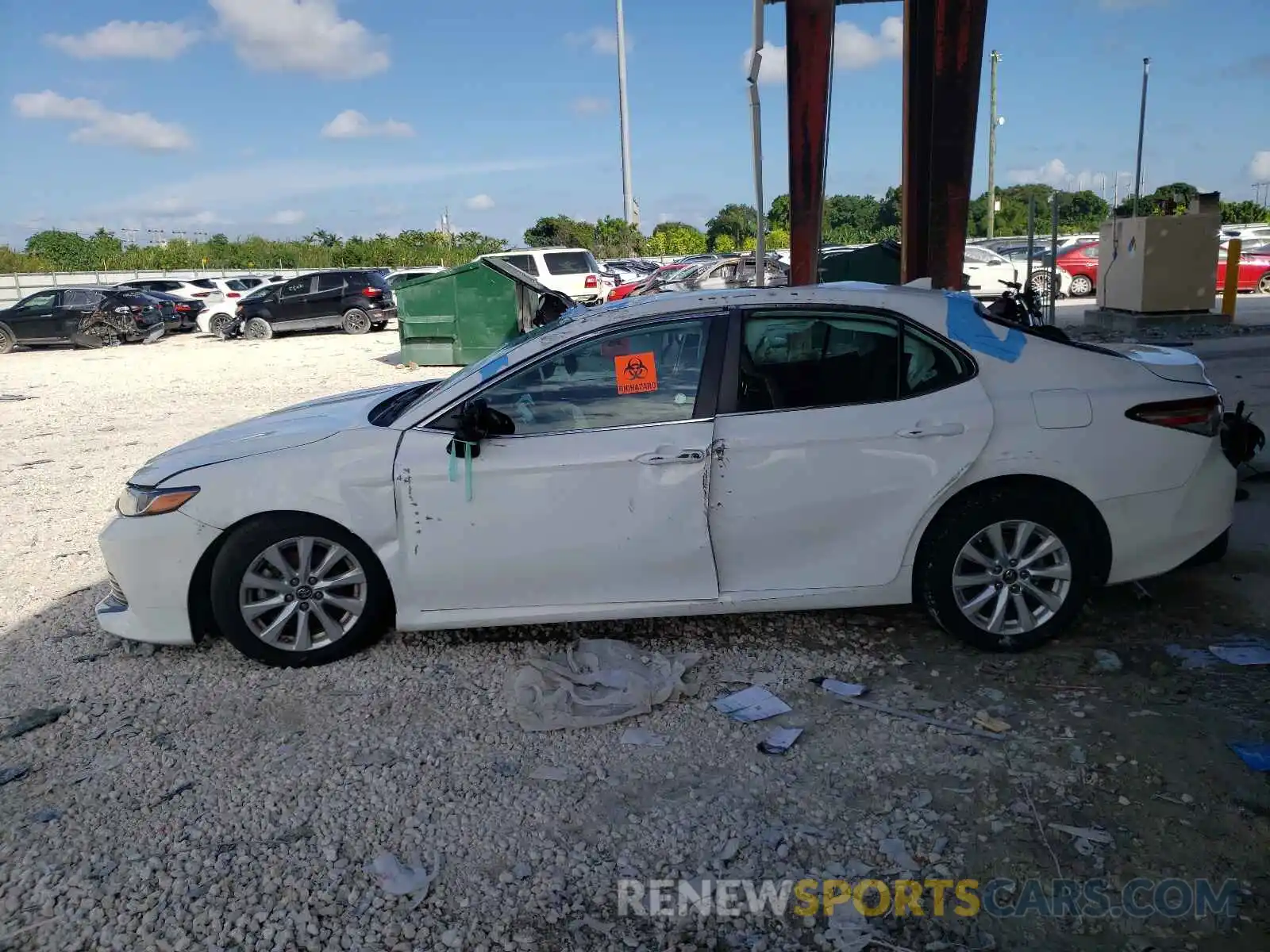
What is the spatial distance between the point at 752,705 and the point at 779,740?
28 cm

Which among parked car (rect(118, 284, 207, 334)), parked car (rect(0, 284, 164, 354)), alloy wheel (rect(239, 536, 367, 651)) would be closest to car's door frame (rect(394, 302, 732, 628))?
alloy wheel (rect(239, 536, 367, 651))

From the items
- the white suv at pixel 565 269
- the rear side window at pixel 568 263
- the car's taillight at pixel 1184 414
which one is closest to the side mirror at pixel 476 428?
the car's taillight at pixel 1184 414

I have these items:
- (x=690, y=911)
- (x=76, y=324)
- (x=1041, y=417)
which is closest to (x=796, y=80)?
(x=1041, y=417)

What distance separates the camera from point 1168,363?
416cm

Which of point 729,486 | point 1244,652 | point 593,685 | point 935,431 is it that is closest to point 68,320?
point 593,685

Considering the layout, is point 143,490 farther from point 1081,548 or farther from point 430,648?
point 1081,548

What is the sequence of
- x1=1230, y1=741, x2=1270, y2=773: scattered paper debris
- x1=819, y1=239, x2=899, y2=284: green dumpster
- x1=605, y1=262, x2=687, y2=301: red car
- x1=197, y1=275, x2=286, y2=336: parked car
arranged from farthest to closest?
x1=197, y1=275, x2=286, y2=336: parked car < x1=605, y1=262, x2=687, y2=301: red car < x1=819, y1=239, x2=899, y2=284: green dumpster < x1=1230, y1=741, x2=1270, y2=773: scattered paper debris

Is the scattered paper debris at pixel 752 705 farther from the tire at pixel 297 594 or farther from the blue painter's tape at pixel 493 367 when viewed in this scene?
the blue painter's tape at pixel 493 367

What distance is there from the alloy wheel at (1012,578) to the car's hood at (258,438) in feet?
Answer: 8.85

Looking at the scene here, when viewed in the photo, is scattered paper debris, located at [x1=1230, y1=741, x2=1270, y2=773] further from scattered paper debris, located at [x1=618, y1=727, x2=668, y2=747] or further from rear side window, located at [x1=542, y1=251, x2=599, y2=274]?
rear side window, located at [x1=542, y1=251, x2=599, y2=274]

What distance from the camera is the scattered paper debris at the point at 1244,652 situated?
383cm

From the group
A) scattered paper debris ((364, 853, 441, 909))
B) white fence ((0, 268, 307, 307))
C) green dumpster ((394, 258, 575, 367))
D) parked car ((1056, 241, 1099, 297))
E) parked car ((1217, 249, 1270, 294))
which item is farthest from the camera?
white fence ((0, 268, 307, 307))

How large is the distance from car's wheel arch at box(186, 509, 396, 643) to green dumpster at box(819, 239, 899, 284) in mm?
12007

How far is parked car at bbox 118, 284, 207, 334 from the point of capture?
27.0m
